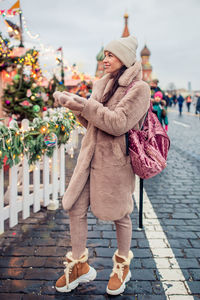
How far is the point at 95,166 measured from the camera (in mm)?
2240

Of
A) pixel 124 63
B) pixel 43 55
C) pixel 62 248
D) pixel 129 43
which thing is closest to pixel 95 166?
pixel 124 63

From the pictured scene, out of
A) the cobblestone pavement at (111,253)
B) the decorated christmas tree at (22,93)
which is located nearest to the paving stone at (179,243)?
the cobblestone pavement at (111,253)

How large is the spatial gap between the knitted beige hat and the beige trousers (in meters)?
1.02

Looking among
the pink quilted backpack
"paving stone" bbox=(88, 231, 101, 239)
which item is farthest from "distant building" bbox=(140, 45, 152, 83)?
the pink quilted backpack

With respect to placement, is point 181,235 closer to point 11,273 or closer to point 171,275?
point 171,275

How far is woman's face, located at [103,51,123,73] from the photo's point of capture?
2.22 meters

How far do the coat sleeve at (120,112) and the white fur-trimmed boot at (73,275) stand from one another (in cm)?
117

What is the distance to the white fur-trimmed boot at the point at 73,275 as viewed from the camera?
7.83ft

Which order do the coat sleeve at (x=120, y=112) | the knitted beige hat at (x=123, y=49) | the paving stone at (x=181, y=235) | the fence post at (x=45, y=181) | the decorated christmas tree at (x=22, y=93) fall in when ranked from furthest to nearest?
the decorated christmas tree at (x=22, y=93) < the fence post at (x=45, y=181) < the paving stone at (x=181, y=235) < the knitted beige hat at (x=123, y=49) < the coat sleeve at (x=120, y=112)

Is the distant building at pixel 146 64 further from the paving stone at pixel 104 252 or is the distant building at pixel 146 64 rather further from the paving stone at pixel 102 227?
the paving stone at pixel 104 252

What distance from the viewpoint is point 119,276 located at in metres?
2.39

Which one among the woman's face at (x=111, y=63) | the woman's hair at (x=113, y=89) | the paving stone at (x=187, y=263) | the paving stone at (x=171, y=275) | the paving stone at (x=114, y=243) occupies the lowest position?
the paving stone at (x=171, y=275)

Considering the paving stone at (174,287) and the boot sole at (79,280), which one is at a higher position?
the boot sole at (79,280)

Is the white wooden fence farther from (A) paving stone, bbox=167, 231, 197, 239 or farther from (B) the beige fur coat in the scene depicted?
(A) paving stone, bbox=167, 231, 197, 239
